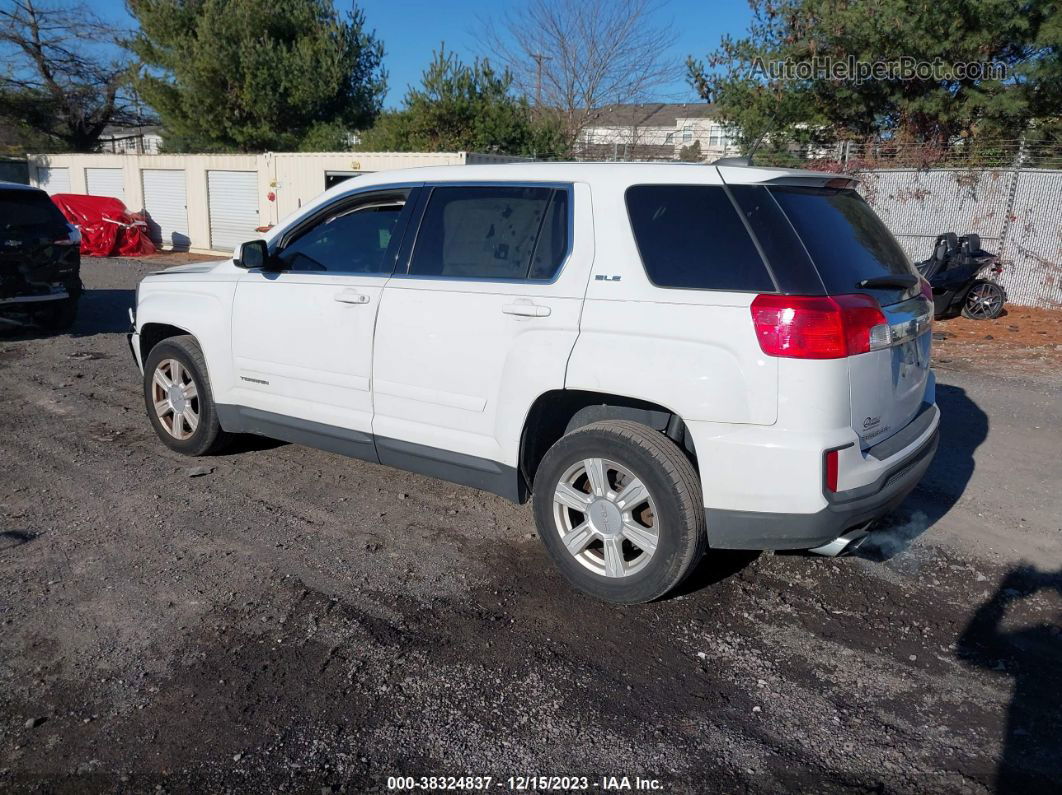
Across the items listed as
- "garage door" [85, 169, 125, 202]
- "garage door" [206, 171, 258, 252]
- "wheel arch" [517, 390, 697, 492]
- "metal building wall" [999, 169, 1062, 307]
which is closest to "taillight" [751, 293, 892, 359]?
"wheel arch" [517, 390, 697, 492]

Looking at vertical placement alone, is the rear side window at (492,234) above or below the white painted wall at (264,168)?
below

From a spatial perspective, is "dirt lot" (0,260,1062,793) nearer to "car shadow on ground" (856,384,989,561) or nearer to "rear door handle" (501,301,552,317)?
"car shadow on ground" (856,384,989,561)

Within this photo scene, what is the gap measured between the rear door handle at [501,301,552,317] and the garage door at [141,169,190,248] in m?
21.4

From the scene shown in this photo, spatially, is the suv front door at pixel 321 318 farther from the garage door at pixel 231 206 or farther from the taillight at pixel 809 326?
the garage door at pixel 231 206

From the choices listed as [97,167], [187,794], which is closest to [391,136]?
[97,167]

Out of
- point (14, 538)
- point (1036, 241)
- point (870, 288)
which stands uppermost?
point (1036, 241)

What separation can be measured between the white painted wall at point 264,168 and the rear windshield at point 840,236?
12.5 m

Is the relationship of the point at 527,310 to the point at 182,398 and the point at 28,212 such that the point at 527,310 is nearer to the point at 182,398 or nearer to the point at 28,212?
the point at 182,398

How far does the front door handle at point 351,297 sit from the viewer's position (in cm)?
441

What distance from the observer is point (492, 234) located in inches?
Answer: 164

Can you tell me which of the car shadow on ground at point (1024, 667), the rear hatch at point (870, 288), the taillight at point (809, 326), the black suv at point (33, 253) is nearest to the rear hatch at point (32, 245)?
the black suv at point (33, 253)

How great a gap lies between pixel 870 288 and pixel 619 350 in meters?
1.10

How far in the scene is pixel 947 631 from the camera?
3.63m

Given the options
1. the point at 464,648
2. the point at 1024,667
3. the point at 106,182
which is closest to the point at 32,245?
the point at 464,648
